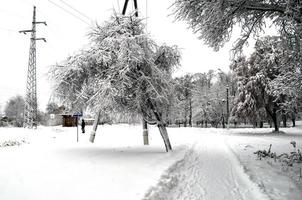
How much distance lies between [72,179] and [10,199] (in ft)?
6.38

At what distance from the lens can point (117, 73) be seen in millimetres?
12742

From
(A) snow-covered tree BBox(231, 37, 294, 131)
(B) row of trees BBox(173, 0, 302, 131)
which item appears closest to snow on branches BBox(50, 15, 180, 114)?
(B) row of trees BBox(173, 0, 302, 131)

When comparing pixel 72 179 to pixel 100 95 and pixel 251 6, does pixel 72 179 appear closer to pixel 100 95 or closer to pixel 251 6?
pixel 100 95

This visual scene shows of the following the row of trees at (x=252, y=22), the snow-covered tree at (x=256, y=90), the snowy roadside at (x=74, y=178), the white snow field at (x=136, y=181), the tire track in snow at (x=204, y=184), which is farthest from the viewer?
the snow-covered tree at (x=256, y=90)

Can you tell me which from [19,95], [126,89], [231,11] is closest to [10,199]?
[126,89]

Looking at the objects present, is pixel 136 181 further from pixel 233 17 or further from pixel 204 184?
pixel 233 17

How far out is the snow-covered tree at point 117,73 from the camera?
12508mm

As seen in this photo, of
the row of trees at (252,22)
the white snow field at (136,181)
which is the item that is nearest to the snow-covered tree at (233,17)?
the row of trees at (252,22)

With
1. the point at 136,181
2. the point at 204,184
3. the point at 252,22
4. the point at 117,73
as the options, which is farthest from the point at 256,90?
the point at 136,181

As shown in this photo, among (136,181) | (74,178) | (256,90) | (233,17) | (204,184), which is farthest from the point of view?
(256,90)

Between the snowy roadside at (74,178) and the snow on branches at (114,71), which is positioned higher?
the snow on branches at (114,71)

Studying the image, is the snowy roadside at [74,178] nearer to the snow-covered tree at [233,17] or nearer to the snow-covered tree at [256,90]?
the snow-covered tree at [233,17]

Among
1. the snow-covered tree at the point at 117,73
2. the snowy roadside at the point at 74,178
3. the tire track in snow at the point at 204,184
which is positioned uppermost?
the snow-covered tree at the point at 117,73

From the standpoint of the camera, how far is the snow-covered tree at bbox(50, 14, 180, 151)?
12508 mm
